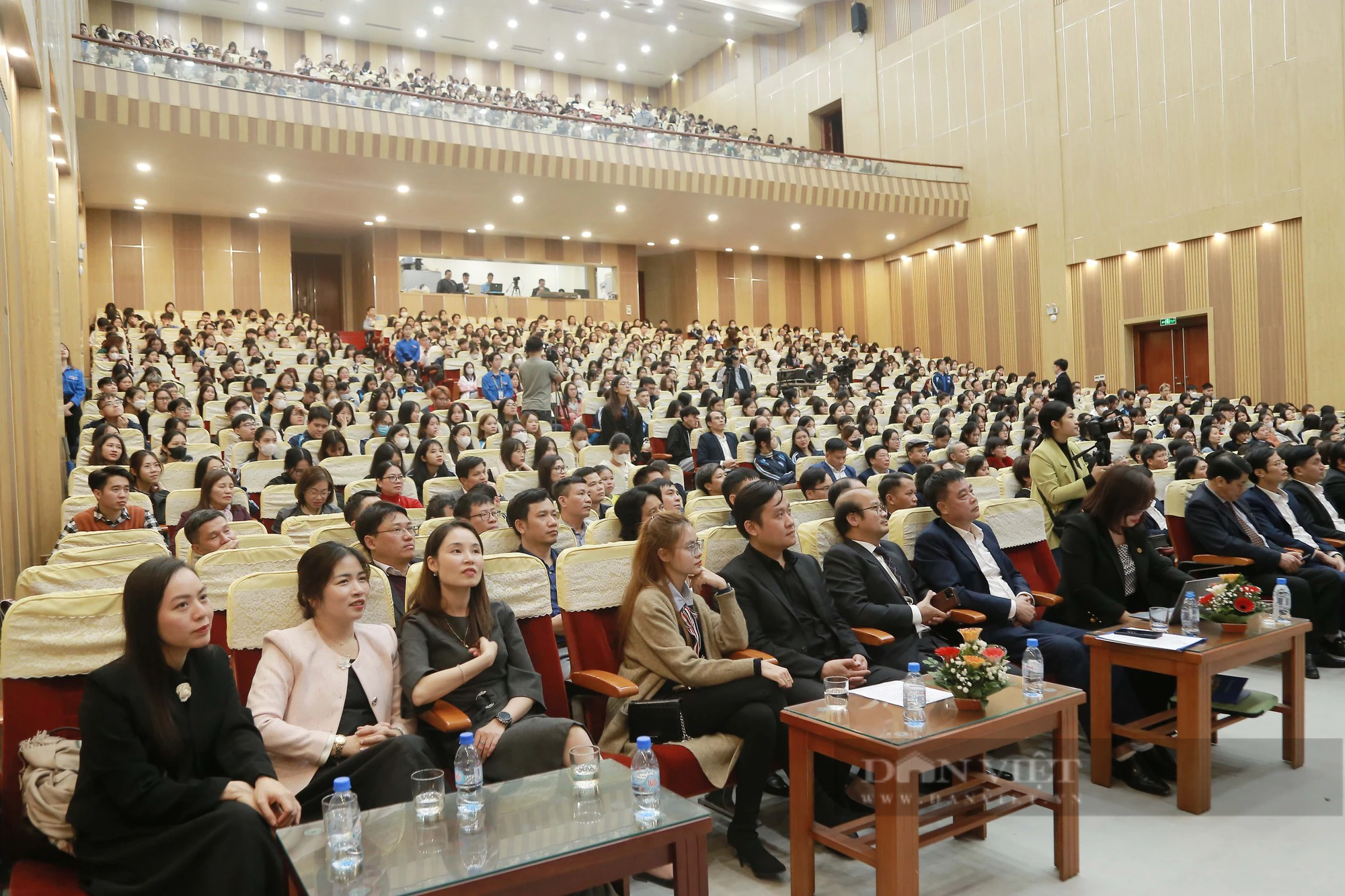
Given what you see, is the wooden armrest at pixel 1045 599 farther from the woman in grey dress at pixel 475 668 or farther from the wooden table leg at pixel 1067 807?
the woman in grey dress at pixel 475 668

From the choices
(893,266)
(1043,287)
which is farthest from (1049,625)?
(893,266)

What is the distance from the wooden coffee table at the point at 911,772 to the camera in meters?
2.29

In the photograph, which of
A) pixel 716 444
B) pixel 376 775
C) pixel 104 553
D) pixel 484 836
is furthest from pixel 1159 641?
pixel 716 444

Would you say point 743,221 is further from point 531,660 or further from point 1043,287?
point 531,660

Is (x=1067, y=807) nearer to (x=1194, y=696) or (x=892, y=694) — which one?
(x=892, y=694)

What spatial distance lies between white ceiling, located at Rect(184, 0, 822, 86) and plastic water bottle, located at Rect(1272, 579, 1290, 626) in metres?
18.7

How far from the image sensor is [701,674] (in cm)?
282

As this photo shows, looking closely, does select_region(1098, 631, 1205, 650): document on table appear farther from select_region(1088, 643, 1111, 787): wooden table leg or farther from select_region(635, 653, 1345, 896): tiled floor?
select_region(635, 653, 1345, 896): tiled floor

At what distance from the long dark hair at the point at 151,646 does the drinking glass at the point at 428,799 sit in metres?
0.56

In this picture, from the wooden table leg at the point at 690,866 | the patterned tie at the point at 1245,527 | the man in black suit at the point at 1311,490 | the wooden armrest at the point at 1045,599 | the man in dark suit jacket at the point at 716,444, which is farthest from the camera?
the man in dark suit jacket at the point at 716,444

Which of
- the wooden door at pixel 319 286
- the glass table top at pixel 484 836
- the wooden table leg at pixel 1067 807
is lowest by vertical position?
the wooden table leg at pixel 1067 807

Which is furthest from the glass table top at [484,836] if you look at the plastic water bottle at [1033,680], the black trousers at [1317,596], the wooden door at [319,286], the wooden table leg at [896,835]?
the wooden door at [319,286]

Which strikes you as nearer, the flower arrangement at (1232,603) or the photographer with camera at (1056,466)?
the flower arrangement at (1232,603)

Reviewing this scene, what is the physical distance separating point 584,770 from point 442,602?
774 millimetres
